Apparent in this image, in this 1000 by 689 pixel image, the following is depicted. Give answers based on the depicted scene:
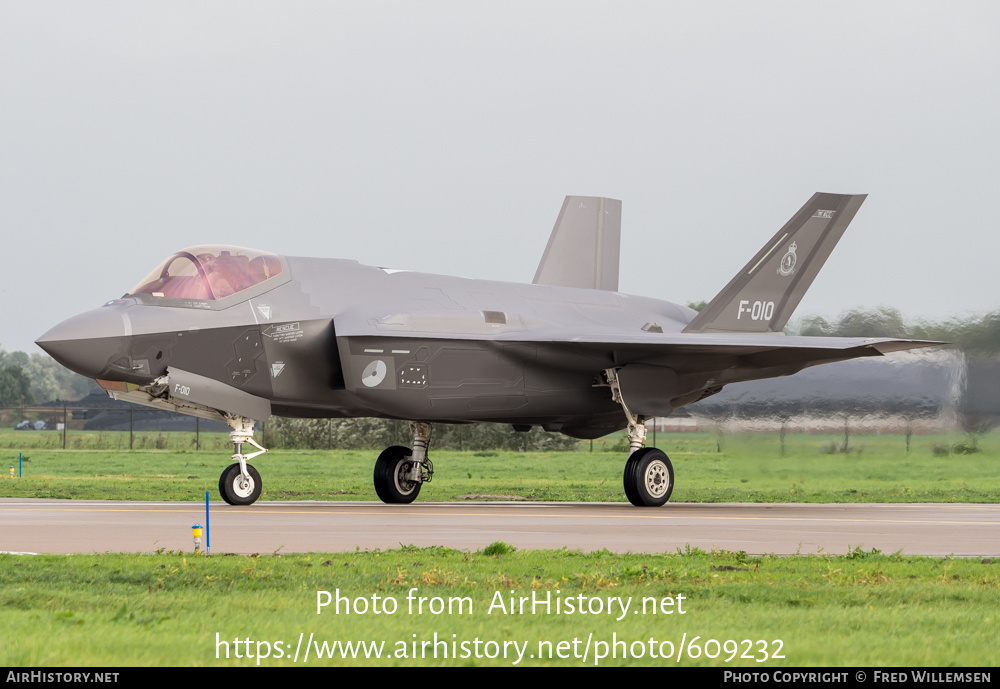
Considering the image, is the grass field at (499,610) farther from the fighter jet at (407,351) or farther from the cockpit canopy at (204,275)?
the cockpit canopy at (204,275)

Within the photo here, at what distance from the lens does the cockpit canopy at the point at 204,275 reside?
19.0m

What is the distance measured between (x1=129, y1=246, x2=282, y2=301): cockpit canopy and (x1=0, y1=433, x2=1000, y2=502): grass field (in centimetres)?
473

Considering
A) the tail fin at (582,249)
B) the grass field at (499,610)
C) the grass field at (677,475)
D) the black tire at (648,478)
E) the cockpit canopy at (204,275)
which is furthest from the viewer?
the tail fin at (582,249)

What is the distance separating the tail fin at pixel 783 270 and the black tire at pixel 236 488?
984cm

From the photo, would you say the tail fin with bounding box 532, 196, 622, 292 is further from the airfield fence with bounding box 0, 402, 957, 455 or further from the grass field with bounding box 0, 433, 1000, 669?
the grass field with bounding box 0, 433, 1000, 669

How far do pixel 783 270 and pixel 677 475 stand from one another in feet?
39.8

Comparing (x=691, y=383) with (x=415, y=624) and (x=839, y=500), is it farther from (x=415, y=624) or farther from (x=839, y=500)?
(x=415, y=624)

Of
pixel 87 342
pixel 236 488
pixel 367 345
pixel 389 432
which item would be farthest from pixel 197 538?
pixel 389 432

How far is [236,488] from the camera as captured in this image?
19188 mm

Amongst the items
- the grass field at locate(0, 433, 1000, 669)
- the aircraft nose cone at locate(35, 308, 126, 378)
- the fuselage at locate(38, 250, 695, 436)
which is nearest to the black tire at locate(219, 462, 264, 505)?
the fuselage at locate(38, 250, 695, 436)

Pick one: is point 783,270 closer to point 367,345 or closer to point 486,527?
point 367,345

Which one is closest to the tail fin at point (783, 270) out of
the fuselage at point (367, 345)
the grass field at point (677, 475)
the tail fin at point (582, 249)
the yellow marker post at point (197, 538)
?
the grass field at point (677, 475)

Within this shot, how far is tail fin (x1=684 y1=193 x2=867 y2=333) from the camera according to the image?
2497cm
